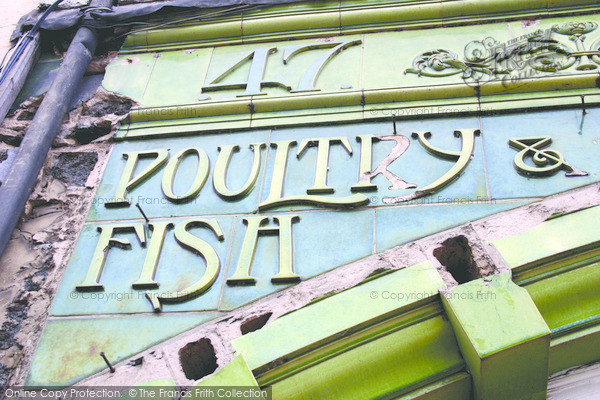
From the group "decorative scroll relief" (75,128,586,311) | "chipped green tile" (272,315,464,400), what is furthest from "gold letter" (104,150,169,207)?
"chipped green tile" (272,315,464,400)

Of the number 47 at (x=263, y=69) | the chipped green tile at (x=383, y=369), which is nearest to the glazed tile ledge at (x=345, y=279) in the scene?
the chipped green tile at (x=383, y=369)

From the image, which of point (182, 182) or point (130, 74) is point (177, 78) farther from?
point (182, 182)

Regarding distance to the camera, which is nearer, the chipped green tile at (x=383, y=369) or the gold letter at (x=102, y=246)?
the chipped green tile at (x=383, y=369)

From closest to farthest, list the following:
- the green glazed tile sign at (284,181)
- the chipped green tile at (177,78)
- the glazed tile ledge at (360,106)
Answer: the green glazed tile sign at (284,181) → the glazed tile ledge at (360,106) → the chipped green tile at (177,78)

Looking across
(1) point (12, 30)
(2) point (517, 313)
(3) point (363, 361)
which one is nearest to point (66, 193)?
(1) point (12, 30)

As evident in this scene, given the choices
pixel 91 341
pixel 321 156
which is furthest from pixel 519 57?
pixel 91 341

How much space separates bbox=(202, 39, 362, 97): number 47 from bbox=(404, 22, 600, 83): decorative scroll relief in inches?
21.4

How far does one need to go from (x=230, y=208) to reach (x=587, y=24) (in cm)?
243

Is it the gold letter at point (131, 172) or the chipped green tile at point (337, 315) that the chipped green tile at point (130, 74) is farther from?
the chipped green tile at point (337, 315)

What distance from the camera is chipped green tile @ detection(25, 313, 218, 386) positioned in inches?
114

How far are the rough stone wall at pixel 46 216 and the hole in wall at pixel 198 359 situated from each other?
2.48 feet

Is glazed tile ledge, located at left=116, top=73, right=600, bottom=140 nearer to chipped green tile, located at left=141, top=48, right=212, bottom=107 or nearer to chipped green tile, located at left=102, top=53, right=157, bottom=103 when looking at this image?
chipped green tile, located at left=141, top=48, right=212, bottom=107

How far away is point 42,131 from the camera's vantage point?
153 inches

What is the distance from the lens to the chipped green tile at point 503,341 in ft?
8.24
